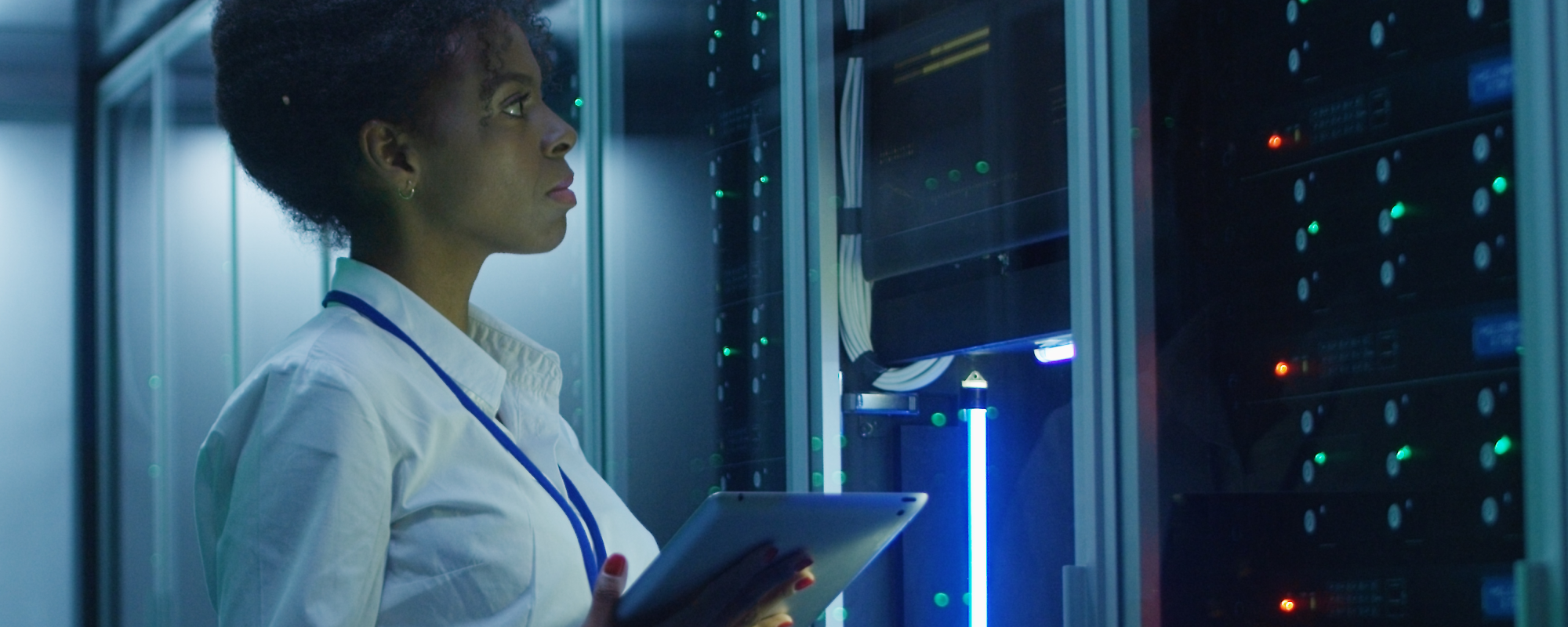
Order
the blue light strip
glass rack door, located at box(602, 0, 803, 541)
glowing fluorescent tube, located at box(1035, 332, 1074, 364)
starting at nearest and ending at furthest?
1. glowing fluorescent tube, located at box(1035, 332, 1074, 364)
2. the blue light strip
3. glass rack door, located at box(602, 0, 803, 541)

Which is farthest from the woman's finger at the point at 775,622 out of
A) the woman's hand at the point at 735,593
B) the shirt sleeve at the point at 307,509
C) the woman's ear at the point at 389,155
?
the woman's ear at the point at 389,155

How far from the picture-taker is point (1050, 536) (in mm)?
1649

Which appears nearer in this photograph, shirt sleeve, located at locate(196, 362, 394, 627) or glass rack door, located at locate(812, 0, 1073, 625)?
shirt sleeve, located at locate(196, 362, 394, 627)

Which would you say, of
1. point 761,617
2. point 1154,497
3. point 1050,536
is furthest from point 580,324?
point 761,617

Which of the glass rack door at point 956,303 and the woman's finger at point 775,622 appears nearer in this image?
the woman's finger at point 775,622

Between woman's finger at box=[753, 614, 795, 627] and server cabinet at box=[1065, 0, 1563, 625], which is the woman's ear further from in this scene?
server cabinet at box=[1065, 0, 1563, 625]

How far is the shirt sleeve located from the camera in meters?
0.92

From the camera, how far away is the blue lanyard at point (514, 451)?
1.06m

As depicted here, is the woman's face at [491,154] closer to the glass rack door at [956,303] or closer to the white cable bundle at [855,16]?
the glass rack door at [956,303]

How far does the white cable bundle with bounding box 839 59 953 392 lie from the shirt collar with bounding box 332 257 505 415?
2.46 feet

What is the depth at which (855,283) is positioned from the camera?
72.1 inches

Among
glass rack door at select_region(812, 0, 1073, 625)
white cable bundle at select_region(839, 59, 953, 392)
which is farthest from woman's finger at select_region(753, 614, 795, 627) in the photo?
white cable bundle at select_region(839, 59, 953, 392)

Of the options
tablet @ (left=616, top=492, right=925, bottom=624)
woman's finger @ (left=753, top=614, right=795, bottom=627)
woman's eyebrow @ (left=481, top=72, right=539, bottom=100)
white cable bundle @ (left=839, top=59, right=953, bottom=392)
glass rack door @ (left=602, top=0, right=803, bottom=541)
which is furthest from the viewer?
glass rack door @ (left=602, top=0, right=803, bottom=541)

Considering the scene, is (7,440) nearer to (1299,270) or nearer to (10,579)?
(10,579)
